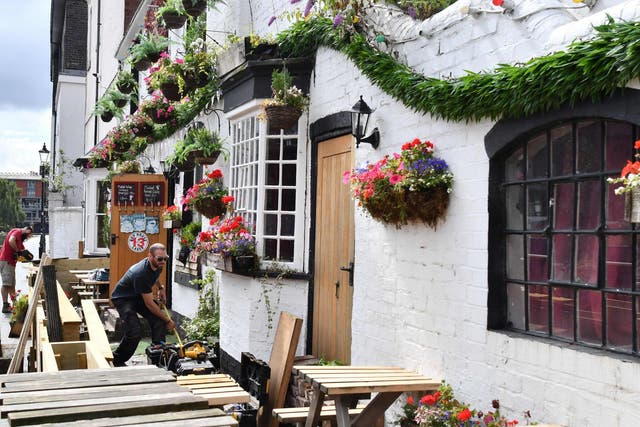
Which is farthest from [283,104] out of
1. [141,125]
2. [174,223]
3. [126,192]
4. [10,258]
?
[10,258]

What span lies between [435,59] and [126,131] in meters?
10.5

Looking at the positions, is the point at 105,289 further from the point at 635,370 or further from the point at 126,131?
the point at 635,370

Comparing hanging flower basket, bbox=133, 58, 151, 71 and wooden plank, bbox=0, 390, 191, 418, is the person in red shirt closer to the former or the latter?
hanging flower basket, bbox=133, 58, 151, 71

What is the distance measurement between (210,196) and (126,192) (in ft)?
16.0

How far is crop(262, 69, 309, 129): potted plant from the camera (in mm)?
7621

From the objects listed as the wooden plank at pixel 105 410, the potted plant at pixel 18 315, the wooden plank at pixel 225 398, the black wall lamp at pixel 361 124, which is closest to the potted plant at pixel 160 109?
the potted plant at pixel 18 315

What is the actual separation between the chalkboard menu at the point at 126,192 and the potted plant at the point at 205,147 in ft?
13.7

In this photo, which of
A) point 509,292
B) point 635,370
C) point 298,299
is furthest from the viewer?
point 298,299

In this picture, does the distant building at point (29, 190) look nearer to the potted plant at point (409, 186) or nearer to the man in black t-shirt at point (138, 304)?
the man in black t-shirt at point (138, 304)

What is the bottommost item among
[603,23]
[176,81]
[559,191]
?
[559,191]

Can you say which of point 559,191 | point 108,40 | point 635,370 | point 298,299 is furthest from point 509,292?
point 108,40

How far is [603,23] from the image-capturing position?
3.98 meters

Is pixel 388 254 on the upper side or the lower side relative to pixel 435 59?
→ lower

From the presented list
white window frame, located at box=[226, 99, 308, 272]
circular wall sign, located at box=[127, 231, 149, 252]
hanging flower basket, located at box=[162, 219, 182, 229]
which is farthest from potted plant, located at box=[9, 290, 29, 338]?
white window frame, located at box=[226, 99, 308, 272]
